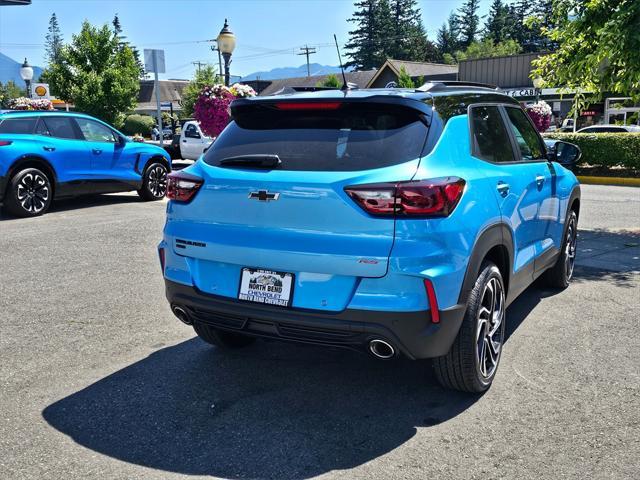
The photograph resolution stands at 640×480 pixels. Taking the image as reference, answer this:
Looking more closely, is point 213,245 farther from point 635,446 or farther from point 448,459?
point 635,446

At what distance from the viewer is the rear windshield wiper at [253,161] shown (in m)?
3.50

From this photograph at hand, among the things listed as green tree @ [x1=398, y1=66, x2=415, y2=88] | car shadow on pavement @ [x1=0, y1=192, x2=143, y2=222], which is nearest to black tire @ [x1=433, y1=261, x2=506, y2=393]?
car shadow on pavement @ [x1=0, y1=192, x2=143, y2=222]

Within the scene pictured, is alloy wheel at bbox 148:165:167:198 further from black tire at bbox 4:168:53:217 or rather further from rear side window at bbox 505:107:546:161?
rear side window at bbox 505:107:546:161

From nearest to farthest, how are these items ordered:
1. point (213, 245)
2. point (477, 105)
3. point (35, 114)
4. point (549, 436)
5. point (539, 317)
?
point (549, 436) < point (213, 245) < point (477, 105) < point (539, 317) < point (35, 114)

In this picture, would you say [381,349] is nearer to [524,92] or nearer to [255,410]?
[255,410]

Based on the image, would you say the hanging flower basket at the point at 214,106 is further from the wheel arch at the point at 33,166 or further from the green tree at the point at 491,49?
the green tree at the point at 491,49

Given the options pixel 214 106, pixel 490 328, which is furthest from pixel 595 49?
pixel 214 106

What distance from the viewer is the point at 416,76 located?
49.8 meters

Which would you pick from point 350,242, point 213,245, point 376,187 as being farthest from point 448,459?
point 213,245

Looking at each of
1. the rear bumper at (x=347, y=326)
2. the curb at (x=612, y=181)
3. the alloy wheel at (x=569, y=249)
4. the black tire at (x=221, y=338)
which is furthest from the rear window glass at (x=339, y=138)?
the curb at (x=612, y=181)

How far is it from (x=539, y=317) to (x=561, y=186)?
1.14 m

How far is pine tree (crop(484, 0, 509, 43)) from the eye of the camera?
104500 millimetres

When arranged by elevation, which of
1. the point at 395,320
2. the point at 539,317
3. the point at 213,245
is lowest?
the point at 539,317

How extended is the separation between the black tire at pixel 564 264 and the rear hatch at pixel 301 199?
305cm
